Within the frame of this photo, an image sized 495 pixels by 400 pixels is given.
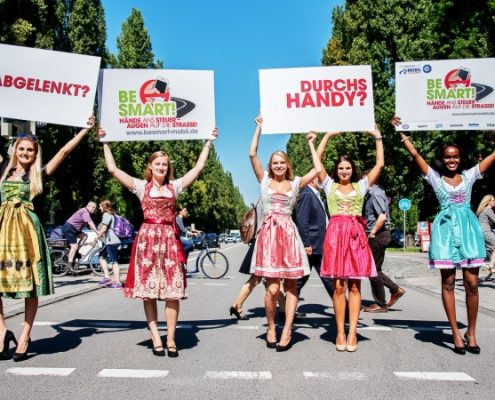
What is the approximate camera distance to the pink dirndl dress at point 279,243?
5740 millimetres

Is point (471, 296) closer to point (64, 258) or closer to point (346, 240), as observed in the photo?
point (346, 240)

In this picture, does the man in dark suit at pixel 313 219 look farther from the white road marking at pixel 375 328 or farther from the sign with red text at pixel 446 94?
the sign with red text at pixel 446 94

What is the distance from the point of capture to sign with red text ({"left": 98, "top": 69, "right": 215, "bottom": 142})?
21.9 feet

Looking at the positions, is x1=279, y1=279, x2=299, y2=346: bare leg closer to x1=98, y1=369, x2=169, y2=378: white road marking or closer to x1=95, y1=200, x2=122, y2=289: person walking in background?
x1=98, y1=369, x2=169, y2=378: white road marking

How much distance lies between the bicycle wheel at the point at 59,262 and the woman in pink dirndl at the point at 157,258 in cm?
1012

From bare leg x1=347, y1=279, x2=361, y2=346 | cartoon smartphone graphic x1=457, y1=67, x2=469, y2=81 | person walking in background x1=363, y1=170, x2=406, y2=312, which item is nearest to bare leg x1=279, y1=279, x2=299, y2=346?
bare leg x1=347, y1=279, x2=361, y2=346

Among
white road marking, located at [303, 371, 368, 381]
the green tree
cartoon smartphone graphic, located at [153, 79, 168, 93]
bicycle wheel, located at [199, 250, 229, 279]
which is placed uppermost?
the green tree

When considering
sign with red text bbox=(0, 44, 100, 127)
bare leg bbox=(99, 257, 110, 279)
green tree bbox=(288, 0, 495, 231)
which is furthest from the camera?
green tree bbox=(288, 0, 495, 231)

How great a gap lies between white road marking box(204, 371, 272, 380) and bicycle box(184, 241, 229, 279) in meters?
10.3

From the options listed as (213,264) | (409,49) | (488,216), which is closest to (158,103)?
(213,264)

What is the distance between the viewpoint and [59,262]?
14.9 meters

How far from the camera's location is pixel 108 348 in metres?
5.73

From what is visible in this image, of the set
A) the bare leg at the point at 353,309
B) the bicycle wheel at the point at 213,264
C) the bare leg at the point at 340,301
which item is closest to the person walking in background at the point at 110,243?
the bicycle wheel at the point at 213,264

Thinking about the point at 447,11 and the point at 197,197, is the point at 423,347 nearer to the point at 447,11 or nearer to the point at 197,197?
the point at 447,11
